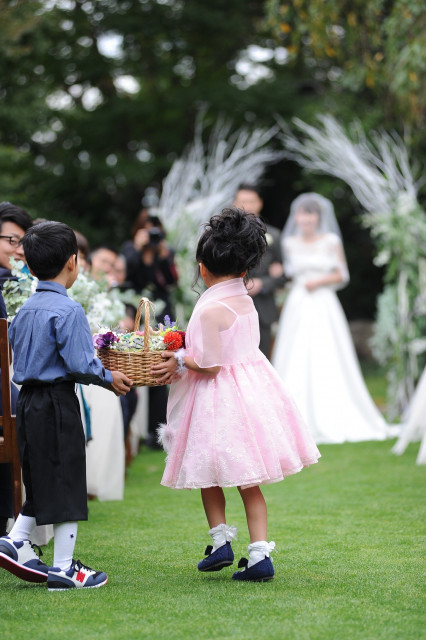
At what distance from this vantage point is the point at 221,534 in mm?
4047

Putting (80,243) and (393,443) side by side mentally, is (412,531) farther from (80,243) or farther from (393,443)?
(393,443)

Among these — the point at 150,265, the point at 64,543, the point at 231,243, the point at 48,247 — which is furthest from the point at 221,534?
the point at 150,265

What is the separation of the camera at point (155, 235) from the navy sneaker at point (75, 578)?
491 cm

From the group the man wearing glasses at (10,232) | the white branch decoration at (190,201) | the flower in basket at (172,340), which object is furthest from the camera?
the white branch decoration at (190,201)

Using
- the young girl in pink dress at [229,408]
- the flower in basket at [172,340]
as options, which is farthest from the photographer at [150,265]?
the flower in basket at [172,340]

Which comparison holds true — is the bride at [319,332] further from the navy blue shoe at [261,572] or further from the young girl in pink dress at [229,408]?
the navy blue shoe at [261,572]

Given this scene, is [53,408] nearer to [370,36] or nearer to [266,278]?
[266,278]

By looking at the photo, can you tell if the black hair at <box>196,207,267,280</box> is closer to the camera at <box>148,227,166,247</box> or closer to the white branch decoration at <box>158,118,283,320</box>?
the camera at <box>148,227,166,247</box>

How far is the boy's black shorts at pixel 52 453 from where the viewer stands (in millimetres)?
3787

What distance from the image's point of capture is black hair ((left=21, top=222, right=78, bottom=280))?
12.7 ft

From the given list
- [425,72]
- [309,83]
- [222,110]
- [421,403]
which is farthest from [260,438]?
[309,83]

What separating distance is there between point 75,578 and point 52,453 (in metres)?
0.49

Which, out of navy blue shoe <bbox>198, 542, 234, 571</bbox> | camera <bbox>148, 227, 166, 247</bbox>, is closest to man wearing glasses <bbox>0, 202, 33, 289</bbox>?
navy blue shoe <bbox>198, 542, 234, 571</bbox>

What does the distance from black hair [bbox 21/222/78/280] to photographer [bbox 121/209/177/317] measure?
4754 millimetres
